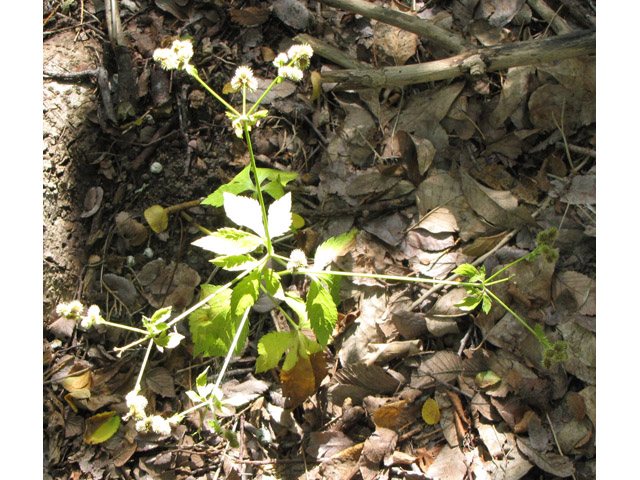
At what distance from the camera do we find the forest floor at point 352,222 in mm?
2473

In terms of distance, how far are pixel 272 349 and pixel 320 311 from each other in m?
0.44

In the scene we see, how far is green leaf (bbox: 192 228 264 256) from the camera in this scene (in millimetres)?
2141

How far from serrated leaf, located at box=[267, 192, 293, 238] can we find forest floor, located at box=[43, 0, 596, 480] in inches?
26.3

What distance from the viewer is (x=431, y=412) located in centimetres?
249

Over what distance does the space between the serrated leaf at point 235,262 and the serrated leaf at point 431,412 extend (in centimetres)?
118

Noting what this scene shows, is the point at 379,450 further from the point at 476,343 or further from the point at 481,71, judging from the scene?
the point at 481,71

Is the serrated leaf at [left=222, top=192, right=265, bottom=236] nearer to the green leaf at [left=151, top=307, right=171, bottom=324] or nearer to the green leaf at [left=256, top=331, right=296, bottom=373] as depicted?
the green leaf at [left=151, top=307, right=171, bottom=324]

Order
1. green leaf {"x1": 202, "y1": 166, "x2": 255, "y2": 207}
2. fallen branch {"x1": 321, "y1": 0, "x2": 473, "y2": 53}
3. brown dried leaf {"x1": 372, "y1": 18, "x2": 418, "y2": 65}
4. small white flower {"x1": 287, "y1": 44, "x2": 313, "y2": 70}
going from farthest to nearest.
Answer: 1. brown dried leaf {"x1": 372, "y1": 18, "x2": 418, "y2": 65}
2. fallen branch {"x1": 321, "y1": 0, "x2": 473, "y2": 53}
3. green leaf {"x1": 202, "y1": 166, "x2": 255, "y2": 207}
4. small white flower {"x1": 287, "y1": 44, "x2": 313, "y2": 70}

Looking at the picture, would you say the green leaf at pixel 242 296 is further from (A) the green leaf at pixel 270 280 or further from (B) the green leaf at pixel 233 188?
(B) the green leaf at pixel 233 188

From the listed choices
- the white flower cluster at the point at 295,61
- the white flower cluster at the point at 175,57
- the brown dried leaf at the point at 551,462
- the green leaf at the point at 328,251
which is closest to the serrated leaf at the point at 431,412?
the brown dried leaf at the point at 551,462

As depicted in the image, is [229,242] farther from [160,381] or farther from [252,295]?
[160,381]

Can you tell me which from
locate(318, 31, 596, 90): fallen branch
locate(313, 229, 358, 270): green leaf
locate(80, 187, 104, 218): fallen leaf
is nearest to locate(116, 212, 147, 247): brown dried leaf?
locate(80, 187, 104, 218): fallen leaf

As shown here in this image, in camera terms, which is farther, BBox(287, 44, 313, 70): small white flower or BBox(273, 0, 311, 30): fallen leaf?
BBox(273, 0, 311, 30): fallen leaf

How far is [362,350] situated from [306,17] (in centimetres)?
224
